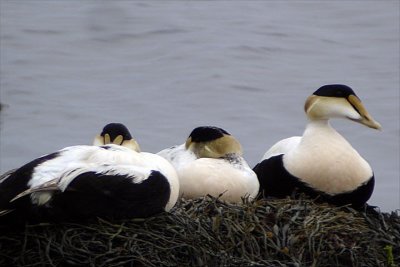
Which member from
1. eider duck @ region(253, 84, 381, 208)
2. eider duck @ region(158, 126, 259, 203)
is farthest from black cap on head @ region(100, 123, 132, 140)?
eider duck @ region(253, 84, 381, 208)

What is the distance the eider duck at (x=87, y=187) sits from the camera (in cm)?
511

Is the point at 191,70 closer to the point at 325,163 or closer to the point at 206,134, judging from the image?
the point at 206,134

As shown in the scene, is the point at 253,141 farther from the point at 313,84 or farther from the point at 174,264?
the point at 174,264

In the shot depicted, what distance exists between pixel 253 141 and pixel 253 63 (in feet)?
10.7

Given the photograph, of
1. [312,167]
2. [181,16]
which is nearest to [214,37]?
[181,16]

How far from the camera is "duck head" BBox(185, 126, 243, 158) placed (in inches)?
243

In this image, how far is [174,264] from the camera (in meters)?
5.28

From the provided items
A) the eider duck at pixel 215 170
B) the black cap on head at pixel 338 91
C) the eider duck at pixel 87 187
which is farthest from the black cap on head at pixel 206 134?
the eider duck at pixel 87 187

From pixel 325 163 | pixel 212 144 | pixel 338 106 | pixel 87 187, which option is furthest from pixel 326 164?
pixel 87 187

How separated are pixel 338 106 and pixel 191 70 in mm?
9256

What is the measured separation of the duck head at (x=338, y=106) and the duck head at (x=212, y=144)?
43cm

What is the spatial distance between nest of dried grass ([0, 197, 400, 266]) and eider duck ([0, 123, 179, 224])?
0.08m

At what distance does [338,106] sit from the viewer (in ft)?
20.5

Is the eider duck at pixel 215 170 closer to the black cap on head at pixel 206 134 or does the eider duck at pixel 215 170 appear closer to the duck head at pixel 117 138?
the black cap on head at pixel 206 134
